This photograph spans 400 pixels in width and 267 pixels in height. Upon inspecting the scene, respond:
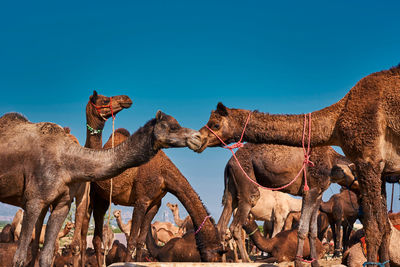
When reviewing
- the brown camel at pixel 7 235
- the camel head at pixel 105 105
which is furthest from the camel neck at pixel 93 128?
the brown camel at pixel 7 235

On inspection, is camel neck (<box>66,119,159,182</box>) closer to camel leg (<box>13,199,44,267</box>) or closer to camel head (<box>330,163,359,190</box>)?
camel leg (<box>13,199,44,267</box>)

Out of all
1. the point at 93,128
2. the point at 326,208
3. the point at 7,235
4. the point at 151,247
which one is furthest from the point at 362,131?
the point at 7,235

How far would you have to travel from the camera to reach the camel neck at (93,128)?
33.6 feet

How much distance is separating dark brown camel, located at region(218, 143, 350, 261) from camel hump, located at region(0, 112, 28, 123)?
20.4ft

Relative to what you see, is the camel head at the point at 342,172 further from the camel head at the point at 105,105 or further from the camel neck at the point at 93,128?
the camel neck at the point at 93,128

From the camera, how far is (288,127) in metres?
7.63

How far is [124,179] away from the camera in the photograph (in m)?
11.0

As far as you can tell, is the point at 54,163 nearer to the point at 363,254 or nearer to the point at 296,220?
the point at 363,254

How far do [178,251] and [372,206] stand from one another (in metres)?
7.30

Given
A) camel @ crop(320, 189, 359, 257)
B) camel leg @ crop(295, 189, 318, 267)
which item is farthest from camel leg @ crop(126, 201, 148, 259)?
camel @ crop(320, 189, 359, 257)

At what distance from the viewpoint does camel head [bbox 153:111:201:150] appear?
707 cm

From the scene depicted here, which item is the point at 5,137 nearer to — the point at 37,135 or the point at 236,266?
the point at 37,135

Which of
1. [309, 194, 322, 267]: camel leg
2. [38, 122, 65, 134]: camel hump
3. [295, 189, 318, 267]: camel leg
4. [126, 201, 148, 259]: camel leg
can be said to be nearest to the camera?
[38, 122, 65, 134]: camel hump

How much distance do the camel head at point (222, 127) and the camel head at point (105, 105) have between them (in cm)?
307
